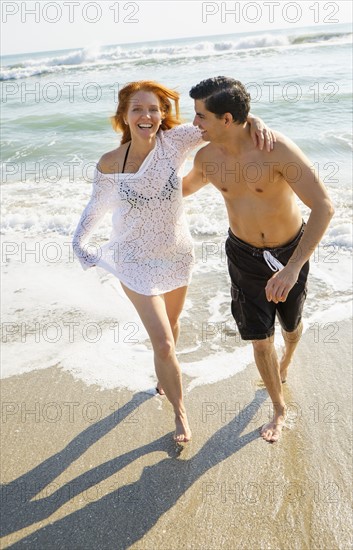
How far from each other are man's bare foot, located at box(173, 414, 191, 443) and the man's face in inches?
60.8

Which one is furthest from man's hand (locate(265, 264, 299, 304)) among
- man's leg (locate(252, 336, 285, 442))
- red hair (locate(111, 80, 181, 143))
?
red hair (locate(111, 80, 181, 143))

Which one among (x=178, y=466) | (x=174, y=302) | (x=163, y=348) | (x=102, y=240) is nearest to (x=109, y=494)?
(x=178, y=466)

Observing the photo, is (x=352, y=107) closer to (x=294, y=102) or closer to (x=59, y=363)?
(x=294, y=102)

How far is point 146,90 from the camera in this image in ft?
9.66

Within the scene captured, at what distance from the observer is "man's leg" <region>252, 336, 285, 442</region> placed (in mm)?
2889

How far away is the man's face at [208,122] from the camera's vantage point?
2.68 meters

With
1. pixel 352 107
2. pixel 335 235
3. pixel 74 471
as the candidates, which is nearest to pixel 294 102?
pixel 352 107

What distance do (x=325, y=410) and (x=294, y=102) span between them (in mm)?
11044

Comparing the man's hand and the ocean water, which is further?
the ocean water

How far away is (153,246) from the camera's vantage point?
3.04m

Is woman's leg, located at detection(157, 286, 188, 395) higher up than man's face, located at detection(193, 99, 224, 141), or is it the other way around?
man's face, located at detection(193, 99, 224, 141)

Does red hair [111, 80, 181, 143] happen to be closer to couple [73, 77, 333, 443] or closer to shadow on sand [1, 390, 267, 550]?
couple [73, 77, 333, 443]

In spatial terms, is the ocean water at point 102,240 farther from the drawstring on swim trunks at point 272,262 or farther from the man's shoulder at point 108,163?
the man's shoulder at point 108,163

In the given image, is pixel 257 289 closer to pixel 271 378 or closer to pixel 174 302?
pixel 271 378
